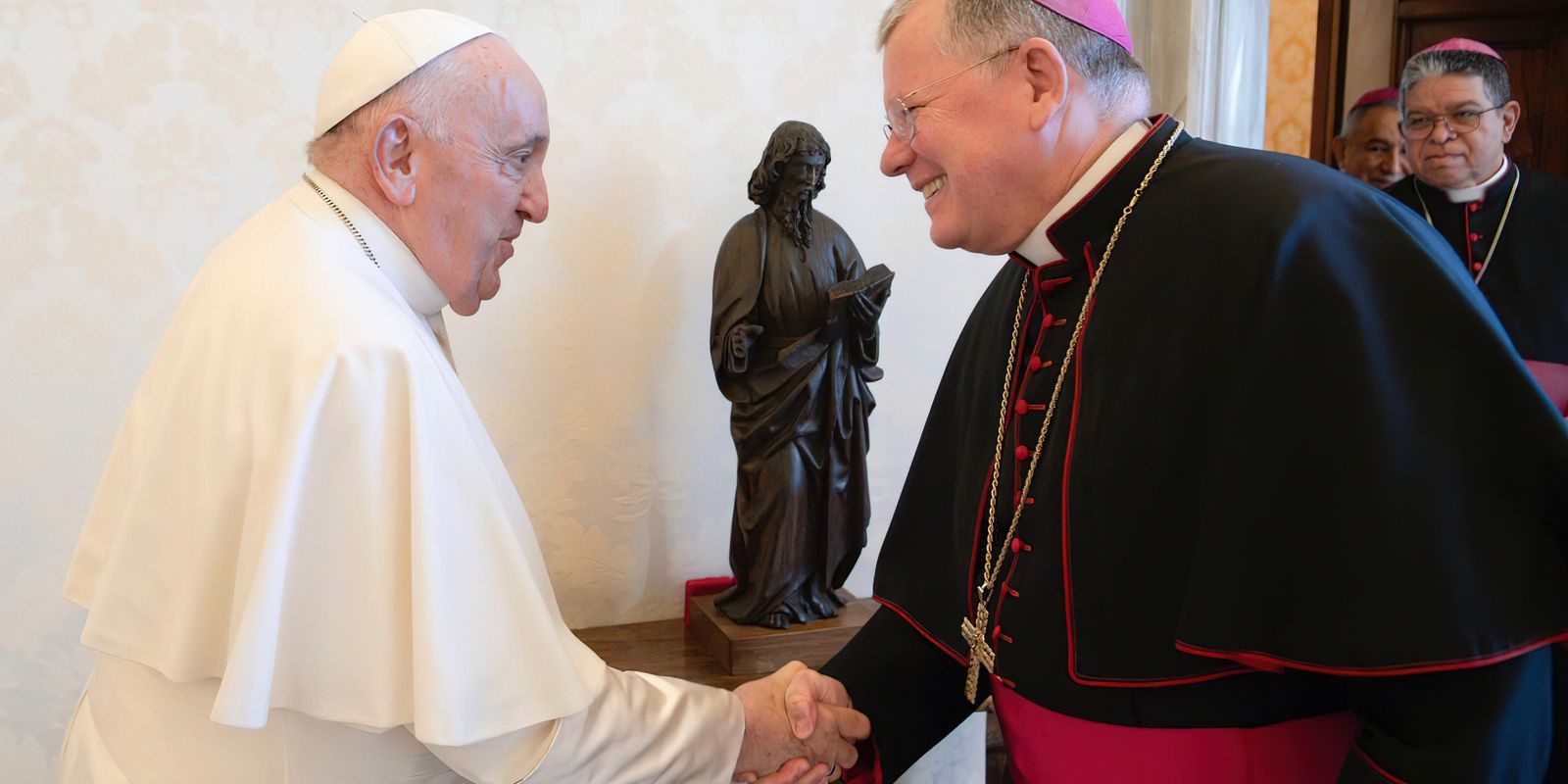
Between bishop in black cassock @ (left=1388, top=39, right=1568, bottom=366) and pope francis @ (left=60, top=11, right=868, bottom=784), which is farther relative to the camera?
bishop in black cassock @ (left=1388, top=39, right=1568, bottom=366)

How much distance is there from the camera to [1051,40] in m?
1.76

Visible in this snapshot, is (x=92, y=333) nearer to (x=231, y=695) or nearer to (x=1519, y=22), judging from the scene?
(x=231, y=695)

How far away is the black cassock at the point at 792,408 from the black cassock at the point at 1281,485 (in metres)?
1.09

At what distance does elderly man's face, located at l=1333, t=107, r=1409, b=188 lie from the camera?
4.90 meters

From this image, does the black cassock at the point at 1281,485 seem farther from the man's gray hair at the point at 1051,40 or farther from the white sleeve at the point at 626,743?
the white sleeve at the point at 626,743

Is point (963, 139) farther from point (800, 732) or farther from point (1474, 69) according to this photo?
point (1474, 69)

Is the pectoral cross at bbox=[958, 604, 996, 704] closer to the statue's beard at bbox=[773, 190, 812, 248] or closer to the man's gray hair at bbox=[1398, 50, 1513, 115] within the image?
the statue's beard at bbox=[773, 190, 812, 248]

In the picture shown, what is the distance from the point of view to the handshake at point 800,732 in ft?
6.85

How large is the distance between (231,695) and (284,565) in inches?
6.6

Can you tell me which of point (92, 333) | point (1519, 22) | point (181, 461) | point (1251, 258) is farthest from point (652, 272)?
point (1519, 22)

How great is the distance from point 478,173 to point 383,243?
0.18 metres

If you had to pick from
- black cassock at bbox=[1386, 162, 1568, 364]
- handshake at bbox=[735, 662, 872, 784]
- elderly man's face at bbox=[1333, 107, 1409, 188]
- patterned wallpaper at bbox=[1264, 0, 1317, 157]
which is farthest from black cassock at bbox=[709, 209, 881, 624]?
patterned wallpaper at bbox=[1264, 0, 1317, 157]

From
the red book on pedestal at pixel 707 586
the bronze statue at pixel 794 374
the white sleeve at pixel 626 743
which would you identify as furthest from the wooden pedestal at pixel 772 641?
the white sleeve at pixel 626 743

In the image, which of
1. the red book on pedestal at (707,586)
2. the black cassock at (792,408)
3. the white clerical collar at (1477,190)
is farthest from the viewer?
the white clerical collar at (1477,190)
